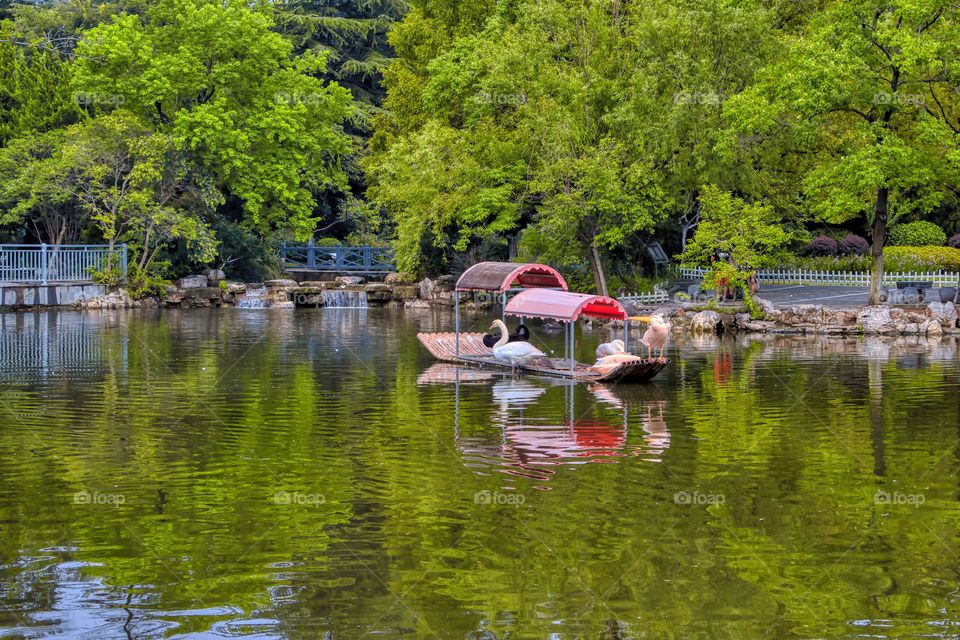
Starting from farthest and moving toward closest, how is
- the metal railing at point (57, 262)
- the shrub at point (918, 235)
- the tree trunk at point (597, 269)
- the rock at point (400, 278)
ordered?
1. the rock at point (400, 278)
2. the shrub at point (918, 235)
3. the metal railing at point (57, 262)
4. the tree trunk at point (597, 269)

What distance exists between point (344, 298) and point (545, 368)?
1254 inches

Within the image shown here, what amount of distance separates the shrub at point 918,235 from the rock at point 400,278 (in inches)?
935

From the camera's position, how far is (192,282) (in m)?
59.2

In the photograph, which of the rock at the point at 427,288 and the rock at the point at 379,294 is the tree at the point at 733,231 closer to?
the rock at the point at 427,288

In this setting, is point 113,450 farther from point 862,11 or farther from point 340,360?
point 862,11

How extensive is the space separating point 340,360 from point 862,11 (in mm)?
22747

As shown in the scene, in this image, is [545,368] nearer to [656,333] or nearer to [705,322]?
[656,333]

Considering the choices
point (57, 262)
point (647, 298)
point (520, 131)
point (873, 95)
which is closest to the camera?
point (873, 95)

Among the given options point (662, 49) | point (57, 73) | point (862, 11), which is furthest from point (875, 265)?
point (57, 73)

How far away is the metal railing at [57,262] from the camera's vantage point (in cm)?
5462

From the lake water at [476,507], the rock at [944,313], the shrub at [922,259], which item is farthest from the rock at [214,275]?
the rock at [944,313]

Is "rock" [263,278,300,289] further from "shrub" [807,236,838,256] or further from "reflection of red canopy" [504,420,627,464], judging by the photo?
"reflection of red canopy" [504,420,627,464]

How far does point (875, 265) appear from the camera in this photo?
4362cm

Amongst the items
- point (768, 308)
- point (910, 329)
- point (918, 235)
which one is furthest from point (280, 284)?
point (910, 329)
